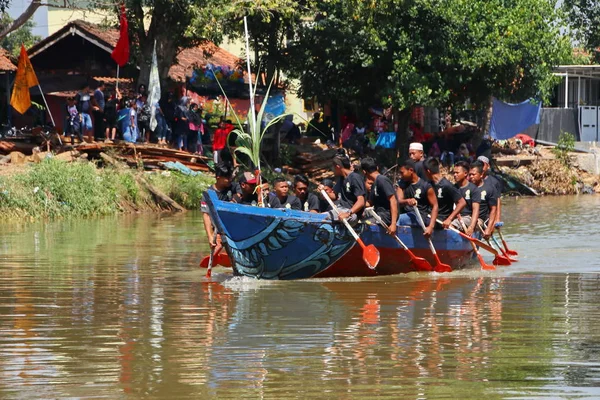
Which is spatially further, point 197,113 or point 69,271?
point 197,113

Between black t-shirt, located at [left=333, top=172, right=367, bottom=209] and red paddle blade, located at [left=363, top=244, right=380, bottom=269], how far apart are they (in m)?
0.55

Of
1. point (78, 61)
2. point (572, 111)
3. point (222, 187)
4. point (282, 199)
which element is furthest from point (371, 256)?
point (572, 111)

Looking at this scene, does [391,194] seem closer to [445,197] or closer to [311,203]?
[311,203]

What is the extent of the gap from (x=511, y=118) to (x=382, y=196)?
912 inches

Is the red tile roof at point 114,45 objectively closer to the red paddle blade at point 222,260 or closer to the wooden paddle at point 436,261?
the red paddle blade at point 222,260

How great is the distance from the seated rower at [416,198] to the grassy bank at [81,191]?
10242 millimetres

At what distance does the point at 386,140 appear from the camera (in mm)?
33719

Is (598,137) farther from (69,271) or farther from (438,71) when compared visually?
(69,271)

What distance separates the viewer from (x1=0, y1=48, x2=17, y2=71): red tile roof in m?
33.4

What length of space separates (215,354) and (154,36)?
20963mm

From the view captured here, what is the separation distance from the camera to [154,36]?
94.9 ft

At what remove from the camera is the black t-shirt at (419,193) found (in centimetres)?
1427

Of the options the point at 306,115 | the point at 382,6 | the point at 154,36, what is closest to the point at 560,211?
the point at 382,6

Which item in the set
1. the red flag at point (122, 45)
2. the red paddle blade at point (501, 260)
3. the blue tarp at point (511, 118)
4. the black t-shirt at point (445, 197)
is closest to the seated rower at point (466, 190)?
the black t-shirt at point (445, 197)
